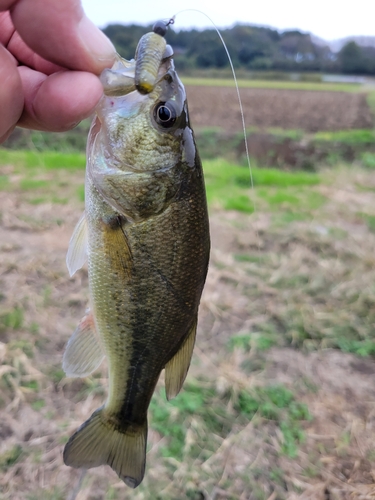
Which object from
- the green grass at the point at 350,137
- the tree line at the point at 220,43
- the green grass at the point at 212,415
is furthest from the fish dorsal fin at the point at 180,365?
the green grass at the point at 350,137

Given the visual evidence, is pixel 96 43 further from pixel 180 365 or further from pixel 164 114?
pixel 180 365

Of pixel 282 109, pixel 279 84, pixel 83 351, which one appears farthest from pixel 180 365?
pixel 279 84

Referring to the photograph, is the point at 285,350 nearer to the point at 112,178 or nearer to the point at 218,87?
the point at 112,178

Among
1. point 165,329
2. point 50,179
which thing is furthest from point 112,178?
point 50,179

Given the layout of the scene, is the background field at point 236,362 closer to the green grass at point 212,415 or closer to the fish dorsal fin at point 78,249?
the green grass at point 212,415

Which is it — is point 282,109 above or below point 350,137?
above

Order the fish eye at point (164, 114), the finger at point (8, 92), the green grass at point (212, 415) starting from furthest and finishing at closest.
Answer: the green grass at point (212, 415), the fish eye at point (164, 114), the finger at point (8, 92)
